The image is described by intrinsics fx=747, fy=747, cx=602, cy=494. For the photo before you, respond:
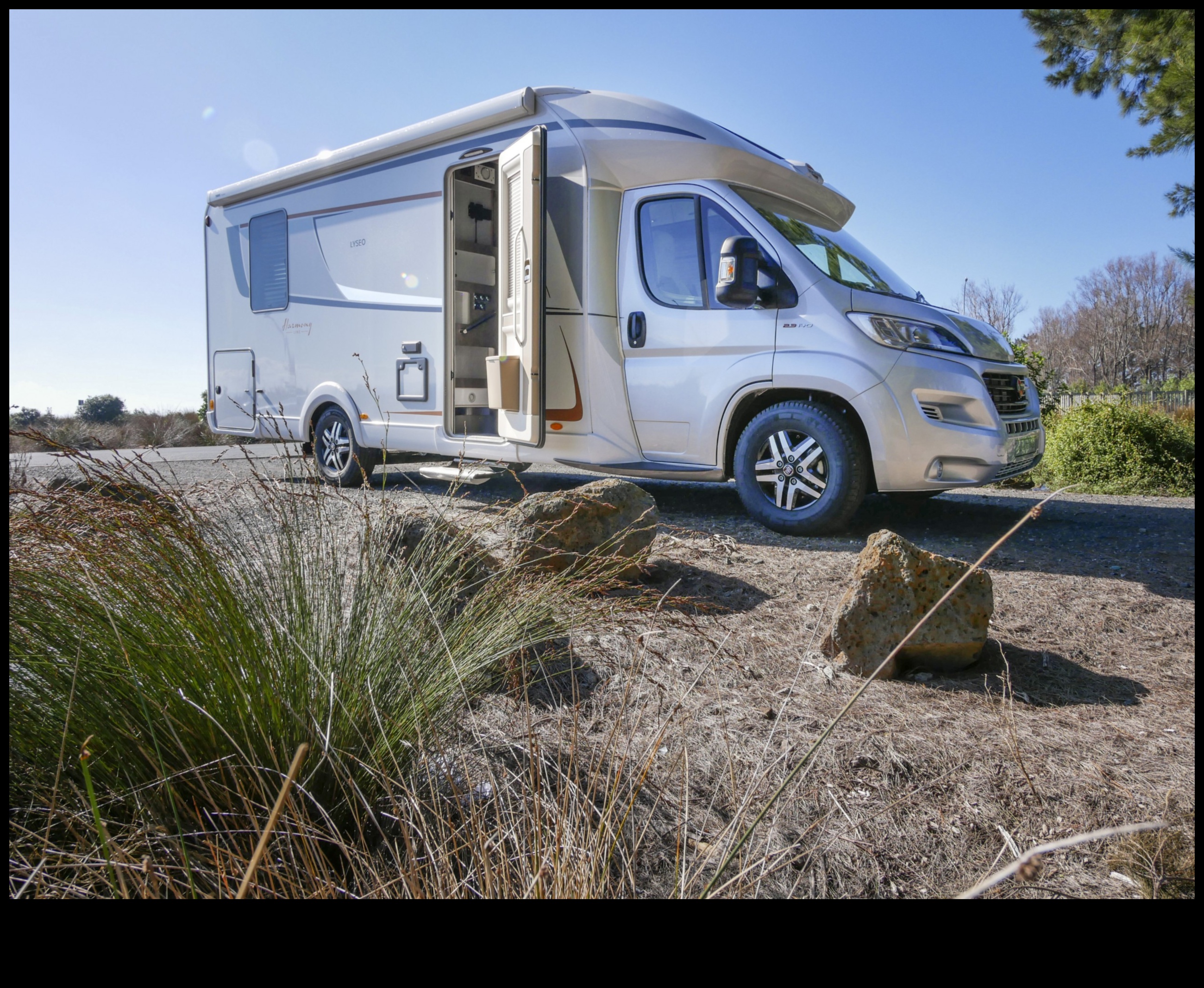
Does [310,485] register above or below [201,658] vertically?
above

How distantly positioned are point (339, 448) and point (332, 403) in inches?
19.1

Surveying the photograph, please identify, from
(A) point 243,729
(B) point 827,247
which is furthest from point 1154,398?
(A) point 243,729

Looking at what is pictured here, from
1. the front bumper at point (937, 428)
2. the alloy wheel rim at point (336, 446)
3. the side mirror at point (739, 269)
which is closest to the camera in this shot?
the front bumper at point (937, 428)

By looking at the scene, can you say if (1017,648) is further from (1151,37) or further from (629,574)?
(1151,37)

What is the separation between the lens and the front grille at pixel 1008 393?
4.88m

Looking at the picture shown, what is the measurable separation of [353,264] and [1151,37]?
7.82 meters

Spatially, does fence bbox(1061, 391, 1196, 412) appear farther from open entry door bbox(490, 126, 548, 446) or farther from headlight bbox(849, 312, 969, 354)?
open entry door bbox(490, 126, 548, 446)

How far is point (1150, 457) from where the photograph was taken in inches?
315

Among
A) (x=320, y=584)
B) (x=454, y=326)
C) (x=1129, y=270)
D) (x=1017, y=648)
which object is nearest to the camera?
(x=320, y=584)

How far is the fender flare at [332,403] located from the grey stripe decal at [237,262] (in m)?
1.60

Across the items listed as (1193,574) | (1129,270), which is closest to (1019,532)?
(1193,574)

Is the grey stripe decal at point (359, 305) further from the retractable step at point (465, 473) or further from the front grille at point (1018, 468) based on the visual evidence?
the front grille at point (1018, 468)

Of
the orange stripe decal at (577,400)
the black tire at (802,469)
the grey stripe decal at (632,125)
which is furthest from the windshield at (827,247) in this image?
the orange stripe decal at (577,400)

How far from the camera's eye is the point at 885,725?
88.6 inches
